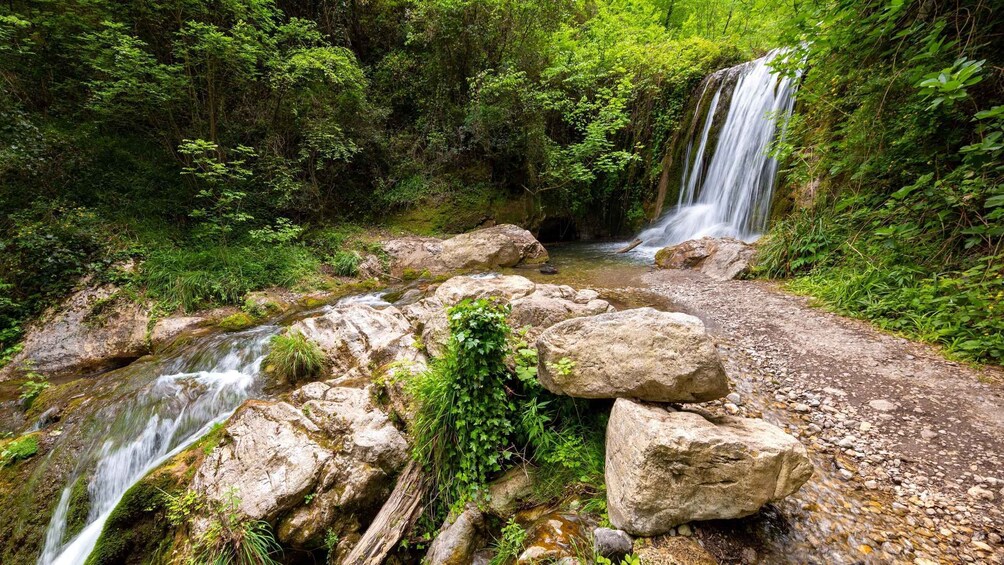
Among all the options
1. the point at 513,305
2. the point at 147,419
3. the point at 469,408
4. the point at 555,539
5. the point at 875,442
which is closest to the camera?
the point at 555,539

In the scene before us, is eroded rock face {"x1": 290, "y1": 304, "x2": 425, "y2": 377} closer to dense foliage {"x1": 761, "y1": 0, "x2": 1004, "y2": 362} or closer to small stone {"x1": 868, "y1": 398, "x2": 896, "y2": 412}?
small stone {"x1": 868, "y1": 398, "x2": 896, "y2": 412}

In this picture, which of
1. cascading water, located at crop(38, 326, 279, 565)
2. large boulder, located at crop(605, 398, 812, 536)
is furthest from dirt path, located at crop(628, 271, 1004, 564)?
cascading water, located at crop(38, 326, 279, 565)

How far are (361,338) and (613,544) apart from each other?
13.2 ft

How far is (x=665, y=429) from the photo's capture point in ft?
6.17

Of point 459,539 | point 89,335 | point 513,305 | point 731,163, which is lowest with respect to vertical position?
point 459,539

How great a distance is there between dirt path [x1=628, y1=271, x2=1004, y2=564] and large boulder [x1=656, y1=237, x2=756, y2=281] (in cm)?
267

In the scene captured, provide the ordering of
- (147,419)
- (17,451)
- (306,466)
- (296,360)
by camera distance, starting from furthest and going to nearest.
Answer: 1. (296,360)
2. (147,419)
3. (17,451)
4. (306,466)

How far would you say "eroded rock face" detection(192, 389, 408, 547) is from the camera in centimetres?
284

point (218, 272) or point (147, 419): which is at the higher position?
point (218, 272)

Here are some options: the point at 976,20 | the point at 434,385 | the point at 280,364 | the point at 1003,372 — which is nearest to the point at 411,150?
the point at 280,364

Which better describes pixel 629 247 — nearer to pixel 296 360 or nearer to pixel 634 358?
pixel 634 358

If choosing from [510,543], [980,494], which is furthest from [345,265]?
[980,494]

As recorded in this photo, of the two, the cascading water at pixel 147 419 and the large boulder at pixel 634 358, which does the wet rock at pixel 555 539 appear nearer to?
the large boulder at pixel 634 358

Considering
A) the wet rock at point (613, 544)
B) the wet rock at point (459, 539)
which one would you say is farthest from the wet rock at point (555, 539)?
the wet rock at point (459, 539)
